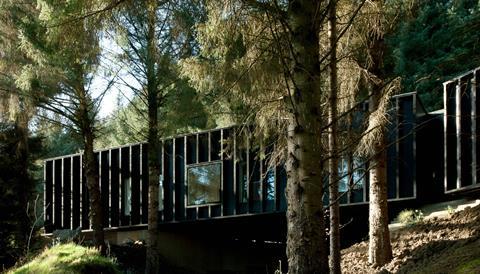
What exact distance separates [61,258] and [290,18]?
729 cm

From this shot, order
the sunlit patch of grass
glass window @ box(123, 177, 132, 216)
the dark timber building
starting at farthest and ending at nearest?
glass window @ box(123, 177, 132, 216) < the dark timber building < the sunlit patch of grass

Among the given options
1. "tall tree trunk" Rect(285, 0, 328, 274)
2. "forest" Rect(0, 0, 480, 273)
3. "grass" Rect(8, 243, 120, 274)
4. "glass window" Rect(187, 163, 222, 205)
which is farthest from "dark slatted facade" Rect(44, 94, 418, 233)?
"tall tree trunk" Rect(285, 0, 328, 274)

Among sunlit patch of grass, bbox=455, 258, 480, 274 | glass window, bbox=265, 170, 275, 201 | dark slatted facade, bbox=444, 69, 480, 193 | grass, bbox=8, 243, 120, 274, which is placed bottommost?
grass, bbox=8, 243, 120, 274

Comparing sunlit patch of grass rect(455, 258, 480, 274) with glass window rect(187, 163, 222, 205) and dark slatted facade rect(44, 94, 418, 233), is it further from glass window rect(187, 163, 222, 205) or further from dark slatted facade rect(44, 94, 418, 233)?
glass window rect(187, 163, 222, 205)

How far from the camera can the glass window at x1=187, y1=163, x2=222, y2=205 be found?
18.8m

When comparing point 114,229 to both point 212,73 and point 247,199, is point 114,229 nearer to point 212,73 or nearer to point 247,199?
point 247,199

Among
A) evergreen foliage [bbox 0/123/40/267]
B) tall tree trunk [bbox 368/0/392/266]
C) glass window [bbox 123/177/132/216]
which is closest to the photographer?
tall tree trunk [bbox 368/0/392/266]

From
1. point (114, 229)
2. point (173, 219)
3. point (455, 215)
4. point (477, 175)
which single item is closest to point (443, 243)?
point (455, 215)

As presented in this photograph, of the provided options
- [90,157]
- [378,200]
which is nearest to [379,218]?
[378,200]

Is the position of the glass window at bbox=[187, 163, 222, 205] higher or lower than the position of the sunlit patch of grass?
higher

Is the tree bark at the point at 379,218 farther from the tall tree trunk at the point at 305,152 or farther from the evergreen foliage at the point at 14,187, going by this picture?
the evergreen foliage at the point at 14,187

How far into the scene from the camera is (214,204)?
1872 centimetres

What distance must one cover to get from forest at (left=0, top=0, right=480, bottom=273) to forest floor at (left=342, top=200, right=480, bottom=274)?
46cm

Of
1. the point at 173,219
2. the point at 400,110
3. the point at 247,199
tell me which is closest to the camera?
the point at 400,110
